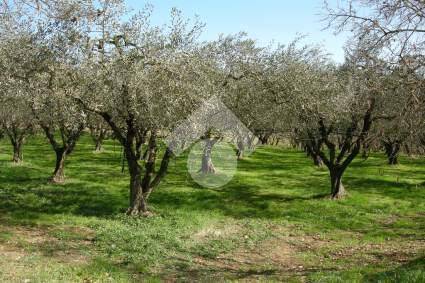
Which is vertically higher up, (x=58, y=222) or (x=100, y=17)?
(x=100, y=17)

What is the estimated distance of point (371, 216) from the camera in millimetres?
24656

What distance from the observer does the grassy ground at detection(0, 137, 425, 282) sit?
45.7ft

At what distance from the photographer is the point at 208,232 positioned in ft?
64.2

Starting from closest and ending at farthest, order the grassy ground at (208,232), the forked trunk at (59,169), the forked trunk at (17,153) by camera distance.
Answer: the grassy ground at (208,232)
the forked trunk at (59,169)
the forked trunk at (17,153)

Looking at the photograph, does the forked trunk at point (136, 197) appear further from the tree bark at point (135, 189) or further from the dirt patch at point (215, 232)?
the dirt patch at point (215, 232)

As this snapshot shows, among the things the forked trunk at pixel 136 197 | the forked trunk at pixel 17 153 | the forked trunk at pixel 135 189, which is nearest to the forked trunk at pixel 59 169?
the forked trunk at pixel 135 189

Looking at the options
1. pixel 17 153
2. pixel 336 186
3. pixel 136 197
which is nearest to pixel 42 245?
pixel 136 197

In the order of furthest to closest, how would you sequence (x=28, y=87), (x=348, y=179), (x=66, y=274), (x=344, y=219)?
(x=348, y=179)
(x=344, y=219)
(x=28, y=87)
(x=66, y=274)

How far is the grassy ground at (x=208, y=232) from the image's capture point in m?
13.9

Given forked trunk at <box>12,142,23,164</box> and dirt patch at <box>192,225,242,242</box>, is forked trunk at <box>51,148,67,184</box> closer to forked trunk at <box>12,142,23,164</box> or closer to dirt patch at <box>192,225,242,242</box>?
forked trunk at <box>12,142,23,164</box>

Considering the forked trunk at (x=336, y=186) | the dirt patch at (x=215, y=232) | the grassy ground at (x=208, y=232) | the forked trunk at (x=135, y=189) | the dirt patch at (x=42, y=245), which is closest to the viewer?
the grassy ground at (x=208, y=232)

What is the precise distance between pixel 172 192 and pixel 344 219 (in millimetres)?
10668

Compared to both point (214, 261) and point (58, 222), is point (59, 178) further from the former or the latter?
point (214, 261)

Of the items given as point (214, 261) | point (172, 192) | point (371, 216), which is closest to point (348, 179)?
point (371, 216)
